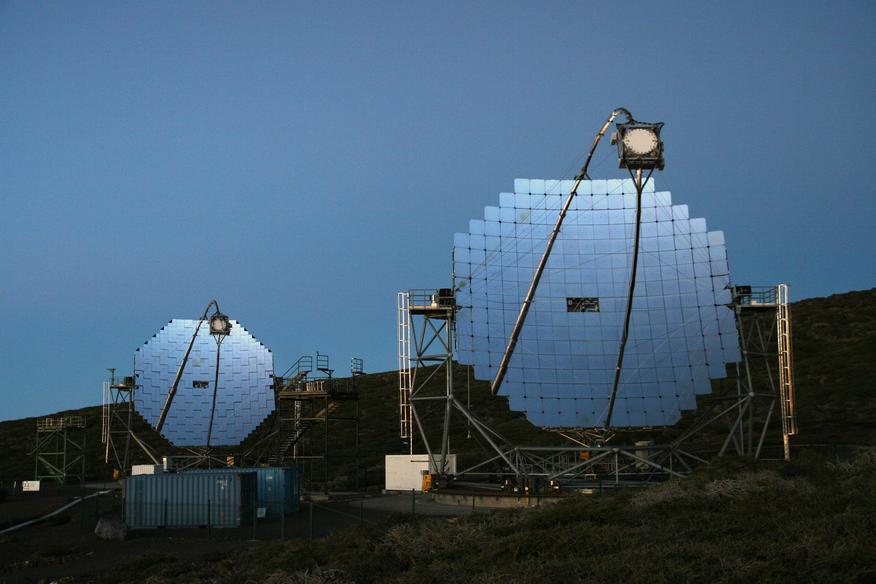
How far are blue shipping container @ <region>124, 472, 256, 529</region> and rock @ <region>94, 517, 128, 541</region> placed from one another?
2535 mm

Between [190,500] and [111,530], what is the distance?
380cm

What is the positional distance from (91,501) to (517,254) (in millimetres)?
27474

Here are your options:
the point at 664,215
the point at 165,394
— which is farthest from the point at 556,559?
the point at 165,394

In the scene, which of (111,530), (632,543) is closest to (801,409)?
(111,530)

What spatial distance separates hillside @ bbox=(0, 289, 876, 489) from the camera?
56281 mm

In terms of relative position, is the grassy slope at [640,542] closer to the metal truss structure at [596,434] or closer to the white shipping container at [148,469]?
the metal truss structure at [596,434]

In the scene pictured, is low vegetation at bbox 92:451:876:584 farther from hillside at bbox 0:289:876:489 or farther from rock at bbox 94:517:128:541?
hillside at bbox 0:289:876:489

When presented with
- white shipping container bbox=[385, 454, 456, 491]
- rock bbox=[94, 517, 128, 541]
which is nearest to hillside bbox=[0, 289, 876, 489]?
white shipping container bbox=[385, 454, 456, 491]

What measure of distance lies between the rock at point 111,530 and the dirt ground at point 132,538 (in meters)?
0.30

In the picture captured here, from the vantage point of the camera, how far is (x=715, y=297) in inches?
1345

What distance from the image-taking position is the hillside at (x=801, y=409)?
56.3 m

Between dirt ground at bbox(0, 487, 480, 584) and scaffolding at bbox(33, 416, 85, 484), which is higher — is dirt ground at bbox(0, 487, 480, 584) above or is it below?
below

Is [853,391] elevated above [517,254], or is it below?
below

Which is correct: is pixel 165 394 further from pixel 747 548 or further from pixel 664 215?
pixel 747 548
